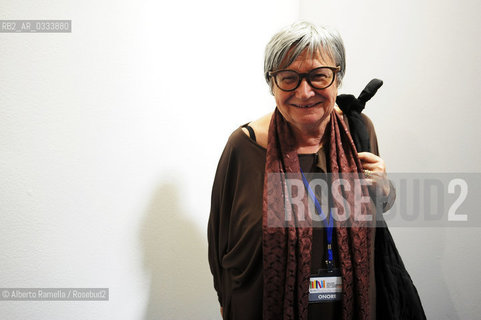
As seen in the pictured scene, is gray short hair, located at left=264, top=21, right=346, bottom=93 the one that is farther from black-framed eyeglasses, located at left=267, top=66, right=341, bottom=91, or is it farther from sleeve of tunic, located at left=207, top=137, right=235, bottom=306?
sleeve of tunic, located at left=207, top=137, right=235, bottom=306

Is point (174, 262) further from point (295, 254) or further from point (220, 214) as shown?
point (295, 254)

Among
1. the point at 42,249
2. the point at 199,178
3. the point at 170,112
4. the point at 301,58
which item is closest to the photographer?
the point at 301,58

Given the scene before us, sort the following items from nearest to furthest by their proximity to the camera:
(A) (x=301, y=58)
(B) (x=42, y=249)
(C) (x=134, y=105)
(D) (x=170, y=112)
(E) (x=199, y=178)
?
1. (A) (x=301, y=58)
2. (B) (x=42, y=249)
3. (C) (x=134, y=105)
4. (D) (x=170, y=112)
5. (E) (x=199, y=178)

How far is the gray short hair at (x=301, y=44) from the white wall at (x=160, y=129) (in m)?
0.53

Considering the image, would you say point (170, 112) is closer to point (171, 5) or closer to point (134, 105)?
point (134, 105)

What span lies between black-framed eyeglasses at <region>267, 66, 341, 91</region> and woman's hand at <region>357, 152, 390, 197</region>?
0.27 meters

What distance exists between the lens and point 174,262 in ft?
4.28

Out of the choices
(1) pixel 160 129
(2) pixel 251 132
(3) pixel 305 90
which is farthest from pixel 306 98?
(1) pixel 160 129

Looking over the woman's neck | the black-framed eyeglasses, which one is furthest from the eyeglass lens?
the woman's neck

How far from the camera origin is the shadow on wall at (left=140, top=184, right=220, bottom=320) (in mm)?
1233

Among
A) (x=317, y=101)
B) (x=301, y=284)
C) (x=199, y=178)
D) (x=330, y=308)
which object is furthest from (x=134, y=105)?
(x=330, y=308)

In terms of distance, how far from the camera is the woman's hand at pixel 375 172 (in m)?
0.94

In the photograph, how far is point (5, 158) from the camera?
2.94 feet

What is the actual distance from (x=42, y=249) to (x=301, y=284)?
83 centimetres
